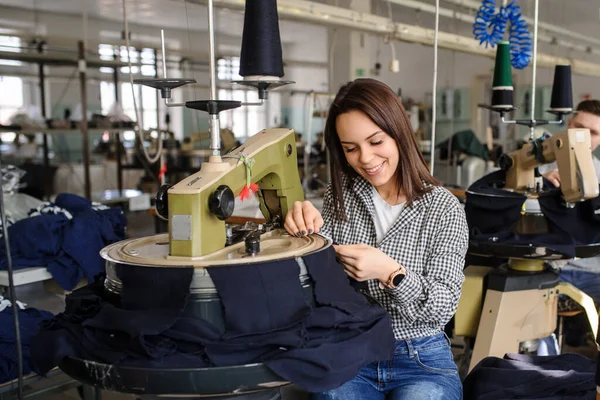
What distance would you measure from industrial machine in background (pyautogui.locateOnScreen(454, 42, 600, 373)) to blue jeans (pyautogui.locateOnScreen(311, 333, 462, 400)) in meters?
0.84

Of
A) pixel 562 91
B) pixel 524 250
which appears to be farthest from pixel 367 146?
pixel 562 91

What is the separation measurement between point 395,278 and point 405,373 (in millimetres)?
288

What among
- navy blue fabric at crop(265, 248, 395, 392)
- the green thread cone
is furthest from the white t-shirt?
the green thread cone

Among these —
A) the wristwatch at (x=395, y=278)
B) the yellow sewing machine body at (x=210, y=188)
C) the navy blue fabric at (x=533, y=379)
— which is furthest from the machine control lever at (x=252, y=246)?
the navy blue fabric at (x=533, y=379)

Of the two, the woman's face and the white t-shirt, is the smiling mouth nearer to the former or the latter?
the woman's face

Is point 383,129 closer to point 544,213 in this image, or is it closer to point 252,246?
point 252,246

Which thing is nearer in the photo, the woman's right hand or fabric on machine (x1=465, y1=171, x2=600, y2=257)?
the woman's right hand

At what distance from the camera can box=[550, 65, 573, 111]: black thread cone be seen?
2807mm

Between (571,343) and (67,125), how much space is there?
13.8ft

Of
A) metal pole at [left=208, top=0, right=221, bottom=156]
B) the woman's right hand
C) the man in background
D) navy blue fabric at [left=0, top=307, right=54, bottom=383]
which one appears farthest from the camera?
the man in background

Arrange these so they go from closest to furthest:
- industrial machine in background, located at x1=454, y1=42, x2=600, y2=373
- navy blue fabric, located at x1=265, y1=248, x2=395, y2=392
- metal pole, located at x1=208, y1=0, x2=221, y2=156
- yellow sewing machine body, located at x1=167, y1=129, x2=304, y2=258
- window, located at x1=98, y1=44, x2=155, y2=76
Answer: navy blue fabric, located at x1=265, y1=248, x2=395, y2=392, yellow sewing machine body, located at x1=167, y1=129, x2=304, y2=258, metal pole, located at x1=208, y1=0, x2=221, y2=156, industrial machine in background, located at x1=454, y1=42, x2=600, y2=373, window, located at x1=98, y1=44, x2=155, y2=76

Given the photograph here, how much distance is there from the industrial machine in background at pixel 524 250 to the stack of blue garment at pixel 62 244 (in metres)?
1.41

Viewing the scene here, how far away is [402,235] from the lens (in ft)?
4.74

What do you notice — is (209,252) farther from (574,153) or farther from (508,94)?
(508,94)
